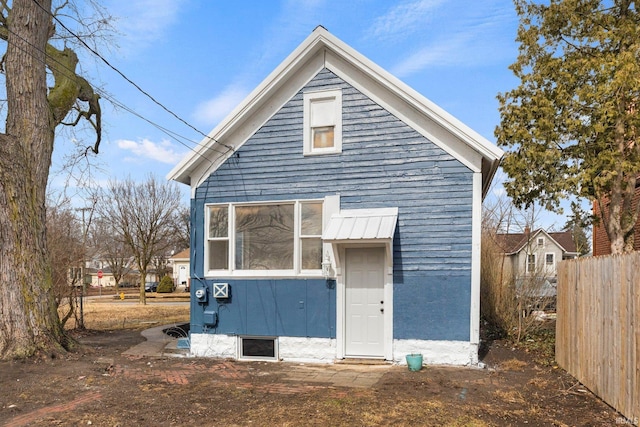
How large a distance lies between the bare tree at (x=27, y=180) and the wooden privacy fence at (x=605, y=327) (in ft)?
29.3

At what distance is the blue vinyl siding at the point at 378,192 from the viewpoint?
8344mm

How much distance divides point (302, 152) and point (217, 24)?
284 centimetres

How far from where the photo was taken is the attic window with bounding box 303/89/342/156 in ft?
29.9

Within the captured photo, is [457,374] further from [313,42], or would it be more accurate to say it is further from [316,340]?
[313,42]

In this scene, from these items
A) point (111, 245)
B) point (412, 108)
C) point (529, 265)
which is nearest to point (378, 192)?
point (412, 108)

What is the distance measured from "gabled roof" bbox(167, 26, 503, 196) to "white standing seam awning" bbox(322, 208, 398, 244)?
167cm

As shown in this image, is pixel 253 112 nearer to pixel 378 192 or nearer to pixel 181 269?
pixel 378 192

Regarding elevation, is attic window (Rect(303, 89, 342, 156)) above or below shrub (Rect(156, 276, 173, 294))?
above

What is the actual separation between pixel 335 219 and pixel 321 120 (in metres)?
2.04

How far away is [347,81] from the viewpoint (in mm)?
9031

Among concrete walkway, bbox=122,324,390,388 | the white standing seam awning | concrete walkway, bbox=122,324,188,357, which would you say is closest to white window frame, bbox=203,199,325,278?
the white standing seam awning

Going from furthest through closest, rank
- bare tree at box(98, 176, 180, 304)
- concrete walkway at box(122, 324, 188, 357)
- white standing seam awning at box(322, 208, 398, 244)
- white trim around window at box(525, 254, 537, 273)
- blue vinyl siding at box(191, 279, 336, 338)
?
bare tree at box(98, 176, 180, 304) → white trim around window at box(525, 254, 537, 273) → concrete walkway at box(122, 324, 188, 357) → blue vinyl siding at box(191, 279, 336, 338) → white standing seam awning at box(322, 208, 398, 244)

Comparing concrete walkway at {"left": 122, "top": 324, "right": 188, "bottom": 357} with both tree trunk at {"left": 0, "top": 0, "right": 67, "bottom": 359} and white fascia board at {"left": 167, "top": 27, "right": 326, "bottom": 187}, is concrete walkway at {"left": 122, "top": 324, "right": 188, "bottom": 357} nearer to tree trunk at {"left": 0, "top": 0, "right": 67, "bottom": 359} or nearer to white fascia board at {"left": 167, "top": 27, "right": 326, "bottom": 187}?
tree trunk at {"left": 0, "top": 0, "right": 67, "bottom": 359}

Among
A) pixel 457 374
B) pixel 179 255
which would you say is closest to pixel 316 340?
pixel 457 374
